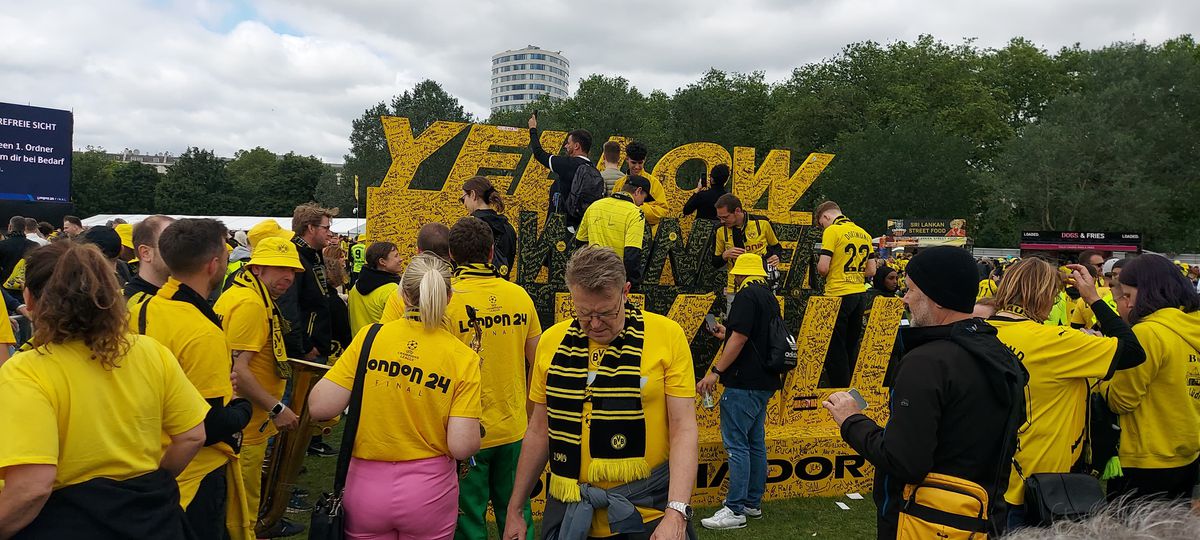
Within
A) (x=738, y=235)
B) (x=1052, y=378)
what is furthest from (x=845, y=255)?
(x=1052, y=378)

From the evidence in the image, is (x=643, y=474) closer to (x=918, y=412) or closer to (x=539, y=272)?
(x=918, y=412)

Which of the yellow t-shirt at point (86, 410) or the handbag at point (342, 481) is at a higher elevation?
the yellow t-shirt at point (86, 410)

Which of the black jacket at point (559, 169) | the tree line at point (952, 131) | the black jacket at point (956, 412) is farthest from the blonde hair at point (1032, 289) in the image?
the tree line at point (952, 131)

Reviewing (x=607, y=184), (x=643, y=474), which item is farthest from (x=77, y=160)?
(x=643, y=474)

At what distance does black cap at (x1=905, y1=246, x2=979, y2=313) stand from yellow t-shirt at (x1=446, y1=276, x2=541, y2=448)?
2.11 m

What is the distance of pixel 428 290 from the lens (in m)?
2.97

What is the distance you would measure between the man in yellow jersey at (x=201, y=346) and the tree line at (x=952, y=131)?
3955cm

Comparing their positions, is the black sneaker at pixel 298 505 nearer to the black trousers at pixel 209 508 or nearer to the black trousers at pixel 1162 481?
the black trousers at pixel 209 508

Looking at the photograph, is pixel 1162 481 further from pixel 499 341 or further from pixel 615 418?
pixel 499 341

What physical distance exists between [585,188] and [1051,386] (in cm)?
440

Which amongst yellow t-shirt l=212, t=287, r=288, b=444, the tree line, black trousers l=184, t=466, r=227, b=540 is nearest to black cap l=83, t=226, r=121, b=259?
yellow t-shirt l=212, t=287, r=288, b=444

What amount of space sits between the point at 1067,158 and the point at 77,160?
78.6 meters

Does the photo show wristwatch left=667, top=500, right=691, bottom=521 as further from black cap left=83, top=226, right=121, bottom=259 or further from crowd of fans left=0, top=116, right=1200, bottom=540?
black cap left=83, top=226, right=121, bottom=259

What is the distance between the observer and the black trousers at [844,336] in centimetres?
774
